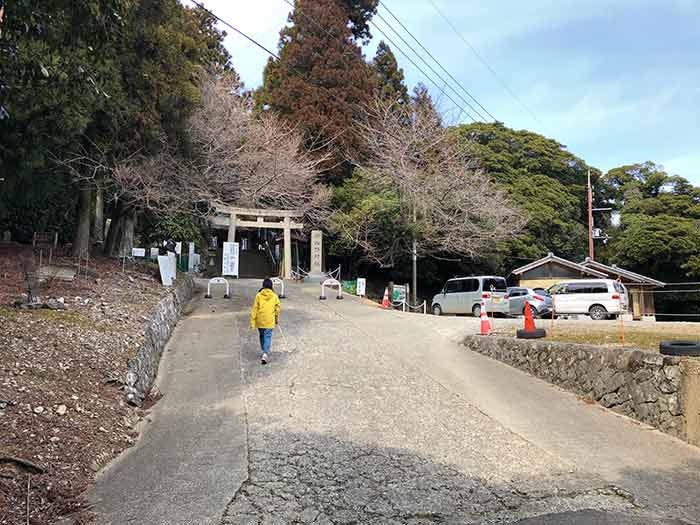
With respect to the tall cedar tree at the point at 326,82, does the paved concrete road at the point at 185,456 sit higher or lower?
lower

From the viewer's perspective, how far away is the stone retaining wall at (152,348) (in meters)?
7.44

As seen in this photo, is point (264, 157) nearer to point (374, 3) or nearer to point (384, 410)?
point (384, 410)

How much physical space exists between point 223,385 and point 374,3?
30017mm

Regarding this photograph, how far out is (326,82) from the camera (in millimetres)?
29609

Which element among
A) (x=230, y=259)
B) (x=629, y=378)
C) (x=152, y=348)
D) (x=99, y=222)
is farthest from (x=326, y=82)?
(x=629, y=378)

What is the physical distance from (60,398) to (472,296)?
16.5 meters

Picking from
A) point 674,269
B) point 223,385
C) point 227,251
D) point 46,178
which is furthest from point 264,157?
point 674,269

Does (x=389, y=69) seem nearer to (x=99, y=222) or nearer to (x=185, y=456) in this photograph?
(x=99, y=222)

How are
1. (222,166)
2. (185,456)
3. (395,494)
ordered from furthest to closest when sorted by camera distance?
(222,166) < (185,456) < (395,494)

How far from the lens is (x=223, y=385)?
8375 mm

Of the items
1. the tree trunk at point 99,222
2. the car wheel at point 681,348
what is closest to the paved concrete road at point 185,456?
the car wheel at point 681,348

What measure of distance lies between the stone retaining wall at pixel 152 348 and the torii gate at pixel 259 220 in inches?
421

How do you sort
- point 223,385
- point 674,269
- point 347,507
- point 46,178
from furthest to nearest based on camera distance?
1. point 674,269
2. point 46,178
3. point 223,385
4. point 347,507

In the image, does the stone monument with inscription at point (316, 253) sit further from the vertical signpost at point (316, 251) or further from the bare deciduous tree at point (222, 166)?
→ the bare deciduous tree at point (222, 166)
